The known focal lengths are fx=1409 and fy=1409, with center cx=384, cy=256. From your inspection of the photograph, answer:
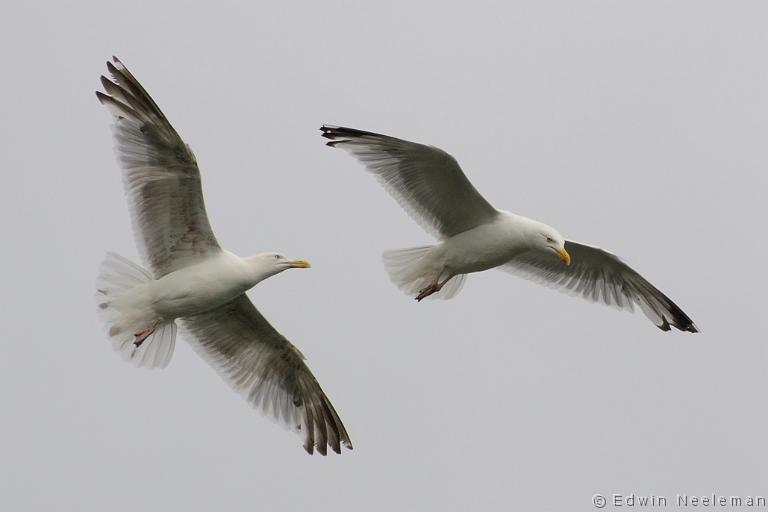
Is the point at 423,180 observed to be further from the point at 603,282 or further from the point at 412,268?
the point at 603,282

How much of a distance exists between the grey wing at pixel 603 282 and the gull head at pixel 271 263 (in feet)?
13.1

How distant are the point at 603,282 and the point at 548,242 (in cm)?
248

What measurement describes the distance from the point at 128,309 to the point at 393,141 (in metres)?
3.36

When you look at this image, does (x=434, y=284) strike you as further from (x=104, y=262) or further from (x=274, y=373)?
Answer: (x=104, y=262)

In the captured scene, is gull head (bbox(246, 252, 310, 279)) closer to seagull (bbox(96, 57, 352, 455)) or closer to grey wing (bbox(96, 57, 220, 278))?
seagull (bbox(96, 57, 352, 455))

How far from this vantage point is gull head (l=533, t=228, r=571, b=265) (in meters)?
15.6

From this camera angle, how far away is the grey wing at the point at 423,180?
1526cm

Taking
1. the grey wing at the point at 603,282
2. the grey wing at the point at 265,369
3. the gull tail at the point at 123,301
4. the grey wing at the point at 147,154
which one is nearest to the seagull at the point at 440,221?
the grey wing at the point at 603,282

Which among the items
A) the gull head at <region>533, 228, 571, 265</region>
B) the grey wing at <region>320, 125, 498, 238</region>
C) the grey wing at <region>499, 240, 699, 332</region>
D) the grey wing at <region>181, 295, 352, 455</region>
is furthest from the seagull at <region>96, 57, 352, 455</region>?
the grey wing at <region>499, 240, 699, 332</region>

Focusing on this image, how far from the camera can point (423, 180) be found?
15688mm

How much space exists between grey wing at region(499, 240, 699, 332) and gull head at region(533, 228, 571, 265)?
5.91 feet

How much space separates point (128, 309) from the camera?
1455 centimetres

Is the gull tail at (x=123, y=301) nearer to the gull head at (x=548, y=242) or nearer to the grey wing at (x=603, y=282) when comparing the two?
the gull head at (x=548, y=242)

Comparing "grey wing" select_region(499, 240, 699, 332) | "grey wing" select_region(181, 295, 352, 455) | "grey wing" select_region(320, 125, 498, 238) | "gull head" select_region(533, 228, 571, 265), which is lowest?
"grey wing" select_region(181, 295, 352, 455)
